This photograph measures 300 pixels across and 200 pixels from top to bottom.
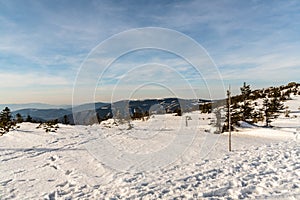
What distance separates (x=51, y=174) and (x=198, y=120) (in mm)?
22368

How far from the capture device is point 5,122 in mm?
19188

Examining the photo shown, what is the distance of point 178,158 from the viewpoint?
397 inches

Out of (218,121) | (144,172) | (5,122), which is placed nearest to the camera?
(144,172)

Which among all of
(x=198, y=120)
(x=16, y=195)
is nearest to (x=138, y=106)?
(x=198, y=120)

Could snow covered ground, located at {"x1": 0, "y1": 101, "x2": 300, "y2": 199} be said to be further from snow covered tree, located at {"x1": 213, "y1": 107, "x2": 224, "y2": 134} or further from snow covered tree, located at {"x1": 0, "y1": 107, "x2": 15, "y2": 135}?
snow covered tree, located at {"x1": 213, "y1": 107, "x2": 224, "y2": 134}

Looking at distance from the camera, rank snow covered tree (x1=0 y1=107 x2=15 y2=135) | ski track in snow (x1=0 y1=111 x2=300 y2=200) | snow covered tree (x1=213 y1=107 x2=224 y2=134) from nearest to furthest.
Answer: ski track in snow (x1=0 y1=111 x2=300 y2=200)
snow covered tree (x1=0 y1=107 x2=15 y2=135)
snow covered tree (x1=213 y1=107 x2=224 y2=134)

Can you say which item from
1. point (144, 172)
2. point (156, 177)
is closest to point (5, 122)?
point (144, 172)

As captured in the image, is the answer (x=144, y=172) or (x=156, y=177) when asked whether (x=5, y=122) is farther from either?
(x=156, y=177)

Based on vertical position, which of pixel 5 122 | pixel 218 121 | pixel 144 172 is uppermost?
pixel 5 122

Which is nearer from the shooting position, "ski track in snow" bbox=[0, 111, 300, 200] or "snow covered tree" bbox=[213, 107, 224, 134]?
"ski track in snow" bbox=[0, 111, 300, 200]

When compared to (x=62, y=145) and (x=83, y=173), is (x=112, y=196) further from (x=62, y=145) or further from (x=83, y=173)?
(x=62, y=145)

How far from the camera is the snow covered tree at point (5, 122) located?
18.2 m

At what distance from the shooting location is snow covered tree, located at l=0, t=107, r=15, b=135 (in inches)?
717

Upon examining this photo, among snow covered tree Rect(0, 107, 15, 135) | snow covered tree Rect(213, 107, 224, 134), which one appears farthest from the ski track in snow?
snow covered tree Rect(213, 107, 224, 134)
